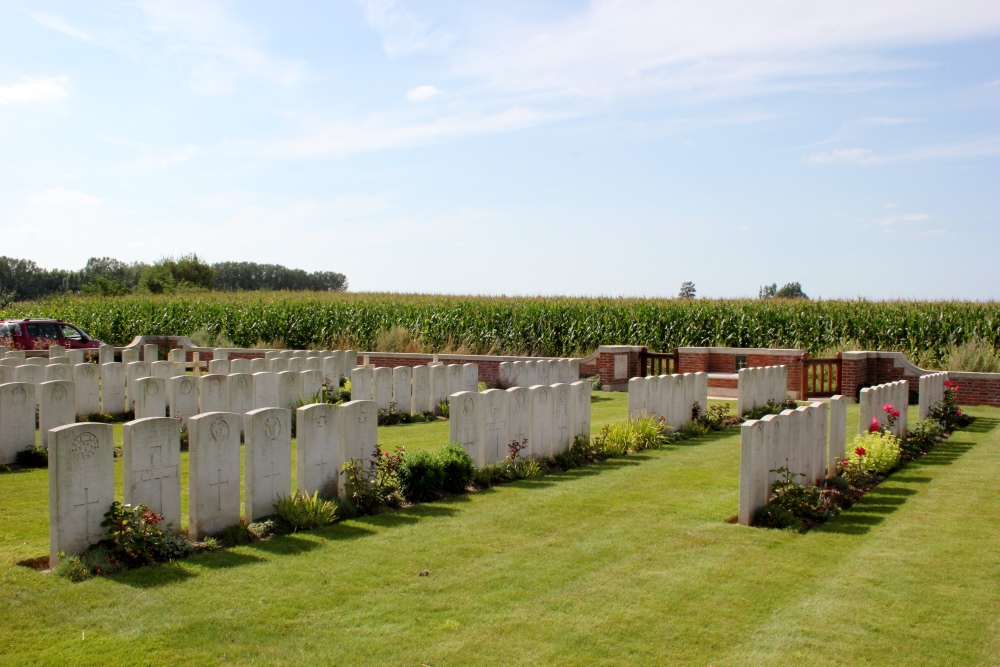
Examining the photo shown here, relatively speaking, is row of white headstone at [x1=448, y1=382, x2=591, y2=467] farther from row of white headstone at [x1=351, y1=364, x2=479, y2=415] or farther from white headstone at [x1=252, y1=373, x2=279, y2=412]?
white headstone at [x1=252, y1=373, x2=279, y2=412]

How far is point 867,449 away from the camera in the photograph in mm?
10109

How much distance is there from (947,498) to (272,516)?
23.2ft

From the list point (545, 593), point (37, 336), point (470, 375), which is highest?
point (37, 336)

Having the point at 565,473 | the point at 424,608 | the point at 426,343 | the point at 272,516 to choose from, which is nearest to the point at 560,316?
the point at 426,343

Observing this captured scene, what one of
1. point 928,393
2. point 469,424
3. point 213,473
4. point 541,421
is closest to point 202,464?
point 213,473

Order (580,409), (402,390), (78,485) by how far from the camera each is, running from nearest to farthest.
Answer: (78,485) < (580,409) < (402,390)

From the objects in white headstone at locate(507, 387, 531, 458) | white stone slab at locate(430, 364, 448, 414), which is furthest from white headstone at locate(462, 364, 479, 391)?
white headstone at locate(507, 387, 531, 458)

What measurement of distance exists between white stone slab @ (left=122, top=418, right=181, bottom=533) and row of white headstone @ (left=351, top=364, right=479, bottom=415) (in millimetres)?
7777

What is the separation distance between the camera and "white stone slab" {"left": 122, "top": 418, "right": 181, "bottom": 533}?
654 centimetres

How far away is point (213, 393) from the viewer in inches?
484

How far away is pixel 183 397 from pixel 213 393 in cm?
58

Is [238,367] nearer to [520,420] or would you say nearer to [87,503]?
[520,420]

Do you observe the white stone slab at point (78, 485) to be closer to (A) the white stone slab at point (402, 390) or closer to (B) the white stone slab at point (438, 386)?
(A) the white stone slab at point (402, 390)

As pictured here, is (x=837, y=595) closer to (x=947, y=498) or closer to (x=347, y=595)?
(x=347, y=595)
